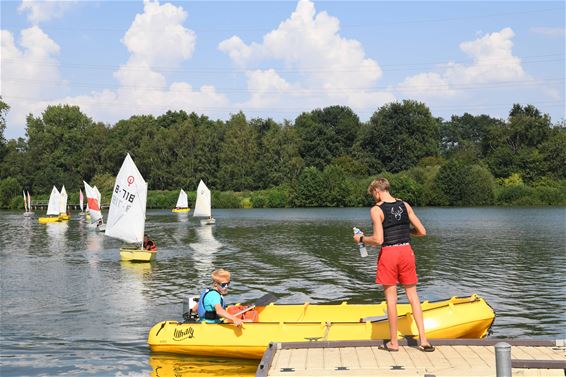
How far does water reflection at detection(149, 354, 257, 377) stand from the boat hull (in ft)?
57.9

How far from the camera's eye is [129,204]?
33.0m

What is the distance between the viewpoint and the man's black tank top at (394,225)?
34.5 feet

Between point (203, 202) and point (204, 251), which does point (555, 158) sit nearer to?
point (203, 202)

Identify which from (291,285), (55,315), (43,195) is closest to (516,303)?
(291,285)

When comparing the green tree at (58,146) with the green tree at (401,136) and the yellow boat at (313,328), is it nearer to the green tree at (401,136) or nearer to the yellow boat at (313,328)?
the green tree at (401,136)

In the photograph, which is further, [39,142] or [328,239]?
[39,142]

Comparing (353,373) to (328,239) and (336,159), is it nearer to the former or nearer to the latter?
(328,239)

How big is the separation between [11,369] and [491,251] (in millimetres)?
28417

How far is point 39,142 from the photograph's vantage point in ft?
432

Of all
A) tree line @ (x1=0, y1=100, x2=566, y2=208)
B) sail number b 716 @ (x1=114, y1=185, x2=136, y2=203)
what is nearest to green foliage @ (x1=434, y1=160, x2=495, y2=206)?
tree line @ (x1=0, y1=100, x2=566, y2=208)

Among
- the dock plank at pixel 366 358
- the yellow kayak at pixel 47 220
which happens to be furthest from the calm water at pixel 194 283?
the yellow kayak at pixel 47 220

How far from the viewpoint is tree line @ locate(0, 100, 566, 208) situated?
3979 inches

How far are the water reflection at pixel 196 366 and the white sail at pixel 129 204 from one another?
1900cm

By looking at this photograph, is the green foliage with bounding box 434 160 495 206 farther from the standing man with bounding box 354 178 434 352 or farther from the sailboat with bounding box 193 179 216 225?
the standing man with bounding box 354 178 434 352
